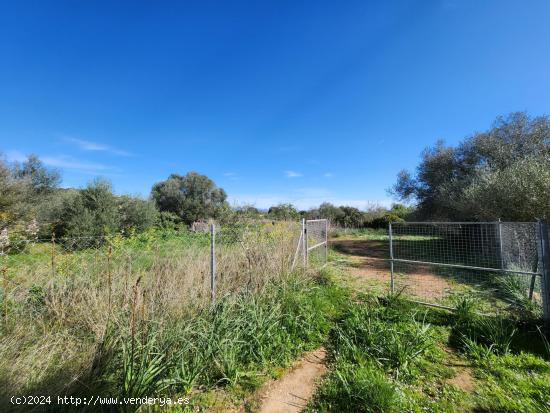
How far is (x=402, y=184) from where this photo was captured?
16.5m

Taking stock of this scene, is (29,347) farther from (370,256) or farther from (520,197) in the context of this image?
(520,197)

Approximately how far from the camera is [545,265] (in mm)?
3336

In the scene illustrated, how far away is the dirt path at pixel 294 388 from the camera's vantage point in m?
2.22

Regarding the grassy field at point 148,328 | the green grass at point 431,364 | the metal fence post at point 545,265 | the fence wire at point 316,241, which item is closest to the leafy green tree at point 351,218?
the fence wire at point 316,241

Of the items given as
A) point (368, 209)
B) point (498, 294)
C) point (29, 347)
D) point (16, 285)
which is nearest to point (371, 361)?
point (29, 347)

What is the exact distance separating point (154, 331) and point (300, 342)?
1.86 metres

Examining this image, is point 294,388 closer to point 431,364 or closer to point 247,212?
point 431,364

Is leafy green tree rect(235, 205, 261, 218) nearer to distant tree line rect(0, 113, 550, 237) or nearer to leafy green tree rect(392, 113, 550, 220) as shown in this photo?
distant tree line rect(0, 113, 550, 237)

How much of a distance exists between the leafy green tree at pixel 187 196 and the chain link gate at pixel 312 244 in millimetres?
20123

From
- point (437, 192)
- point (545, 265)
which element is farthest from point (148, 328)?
point (437, 192)

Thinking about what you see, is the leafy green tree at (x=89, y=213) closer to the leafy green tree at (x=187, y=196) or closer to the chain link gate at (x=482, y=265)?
the chain link gate at (x=482, y=265)

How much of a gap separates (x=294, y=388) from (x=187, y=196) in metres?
28.0

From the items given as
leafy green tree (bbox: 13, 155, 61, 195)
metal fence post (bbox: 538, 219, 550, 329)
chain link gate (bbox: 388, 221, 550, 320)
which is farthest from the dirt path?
leafy green tree (bbox: 13, 155, 61, 195)

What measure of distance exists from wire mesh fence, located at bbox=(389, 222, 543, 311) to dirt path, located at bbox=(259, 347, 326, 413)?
8.43ft
